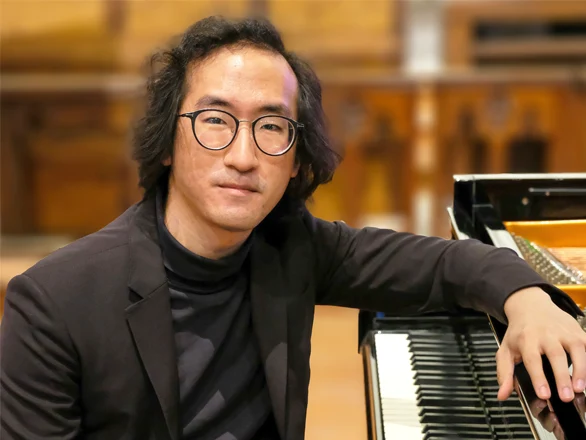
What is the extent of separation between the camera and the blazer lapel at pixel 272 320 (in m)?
1.42

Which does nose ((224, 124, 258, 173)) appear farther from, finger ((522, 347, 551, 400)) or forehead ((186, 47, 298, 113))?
finger ((522, 347, 551, 400))

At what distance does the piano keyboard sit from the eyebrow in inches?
19.6

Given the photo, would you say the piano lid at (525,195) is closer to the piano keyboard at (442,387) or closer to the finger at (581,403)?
the piano keyboard at (442,387)

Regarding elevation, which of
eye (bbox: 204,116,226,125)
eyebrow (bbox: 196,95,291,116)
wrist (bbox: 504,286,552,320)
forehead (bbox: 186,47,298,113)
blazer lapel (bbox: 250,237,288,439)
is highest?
forehead (bbox: 186,47,298,113)

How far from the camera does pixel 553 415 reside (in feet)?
3.31

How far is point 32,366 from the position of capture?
122 centimetres

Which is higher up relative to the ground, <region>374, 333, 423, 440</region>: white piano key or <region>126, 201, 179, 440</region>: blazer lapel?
<region>126, 201, 179, 440</region>: blazer lapel

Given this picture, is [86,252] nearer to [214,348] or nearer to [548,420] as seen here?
[214,348]

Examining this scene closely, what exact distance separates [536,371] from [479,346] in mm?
445

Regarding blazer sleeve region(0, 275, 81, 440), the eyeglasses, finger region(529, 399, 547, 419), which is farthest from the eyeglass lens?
finger region(529, 399, 547, 419)

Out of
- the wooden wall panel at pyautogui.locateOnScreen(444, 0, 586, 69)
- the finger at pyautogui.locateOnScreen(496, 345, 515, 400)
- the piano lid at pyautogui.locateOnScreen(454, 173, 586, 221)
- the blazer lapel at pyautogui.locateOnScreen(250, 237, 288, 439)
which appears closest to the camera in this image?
the finger at pyautogui.locateOnScreen(496, 345, 515, 400)

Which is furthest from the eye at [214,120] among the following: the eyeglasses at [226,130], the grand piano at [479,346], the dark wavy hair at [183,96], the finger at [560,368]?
the finger at [560,368]

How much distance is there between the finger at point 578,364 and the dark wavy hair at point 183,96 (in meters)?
0.65

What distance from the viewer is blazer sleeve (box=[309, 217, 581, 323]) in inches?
57.2
